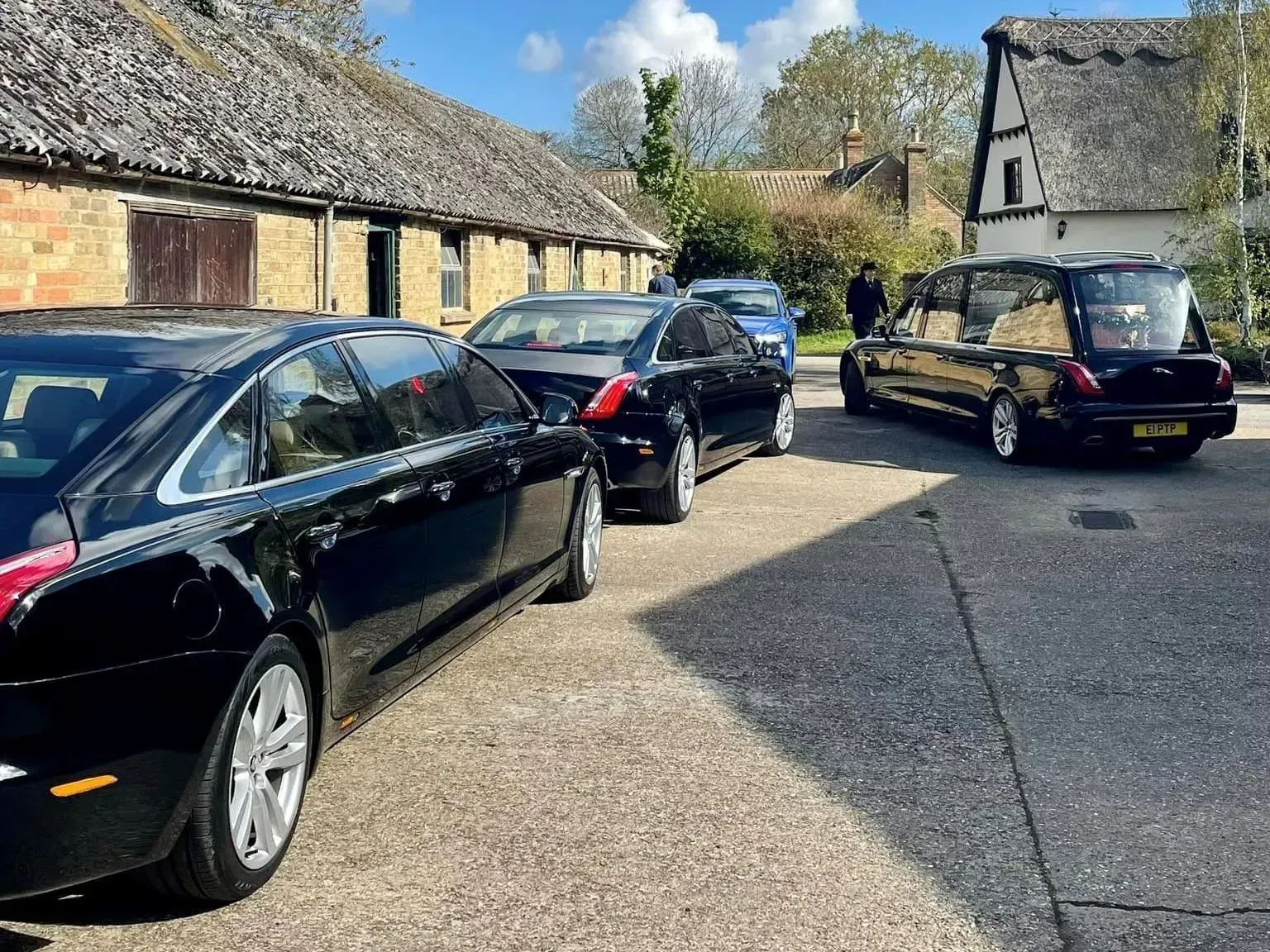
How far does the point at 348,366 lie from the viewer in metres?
4.80

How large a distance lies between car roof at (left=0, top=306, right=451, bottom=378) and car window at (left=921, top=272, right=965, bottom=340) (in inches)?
397

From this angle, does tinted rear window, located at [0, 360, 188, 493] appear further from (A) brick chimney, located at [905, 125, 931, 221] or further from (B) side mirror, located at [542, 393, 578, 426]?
(A) brick chimney, located at [905, 125, 931, 221]

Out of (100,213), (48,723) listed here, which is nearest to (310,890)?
(48,723)

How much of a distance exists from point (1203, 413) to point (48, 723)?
11055 mm

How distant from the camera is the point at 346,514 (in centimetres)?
429

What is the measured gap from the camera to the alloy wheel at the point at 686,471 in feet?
31.6

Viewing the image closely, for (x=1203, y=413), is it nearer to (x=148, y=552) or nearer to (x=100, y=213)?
(x=100, y=213)

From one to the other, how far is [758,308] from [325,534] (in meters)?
18.1

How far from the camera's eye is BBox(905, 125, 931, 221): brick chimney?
54.6m

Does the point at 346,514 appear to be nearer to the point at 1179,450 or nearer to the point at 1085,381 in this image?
the point at 1085,381

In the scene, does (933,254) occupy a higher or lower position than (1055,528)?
higher

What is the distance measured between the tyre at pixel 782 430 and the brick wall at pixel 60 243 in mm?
5897

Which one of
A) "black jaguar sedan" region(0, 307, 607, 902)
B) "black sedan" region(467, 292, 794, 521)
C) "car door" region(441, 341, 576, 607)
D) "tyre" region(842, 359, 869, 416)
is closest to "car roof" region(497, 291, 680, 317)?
"black sedan" region(467, 292, 794, 521)

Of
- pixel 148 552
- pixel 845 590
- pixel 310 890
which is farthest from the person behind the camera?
pixel 845 590
